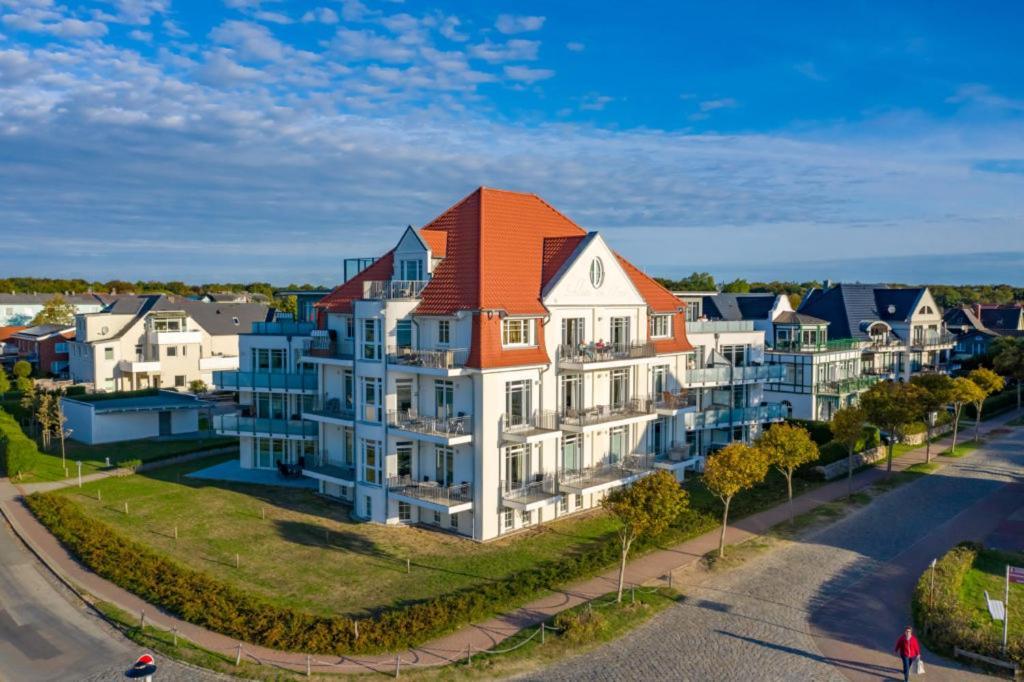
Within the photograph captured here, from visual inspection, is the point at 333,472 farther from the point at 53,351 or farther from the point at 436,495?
the point at 53,351

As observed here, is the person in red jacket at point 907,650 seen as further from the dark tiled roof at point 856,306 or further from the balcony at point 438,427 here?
the dark tiled roof at point 856,306

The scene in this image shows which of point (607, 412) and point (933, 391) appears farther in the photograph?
point (933, 391)

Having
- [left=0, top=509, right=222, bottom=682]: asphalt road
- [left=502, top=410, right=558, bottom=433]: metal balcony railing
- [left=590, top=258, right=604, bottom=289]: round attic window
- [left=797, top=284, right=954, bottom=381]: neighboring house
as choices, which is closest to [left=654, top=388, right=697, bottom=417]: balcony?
[left=590, top=258, right=604, bottom=289]: round attic window

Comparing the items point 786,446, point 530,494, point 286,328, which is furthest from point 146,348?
point 786,446

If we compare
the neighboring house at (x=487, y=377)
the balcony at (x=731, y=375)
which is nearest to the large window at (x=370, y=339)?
the neighboring house at (x=487, y=377)

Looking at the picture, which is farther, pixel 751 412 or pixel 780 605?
pixel 751 412

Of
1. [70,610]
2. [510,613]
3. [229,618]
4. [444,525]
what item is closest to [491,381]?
[444,525]

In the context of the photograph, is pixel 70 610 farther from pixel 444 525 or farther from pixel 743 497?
pixel 743 497
